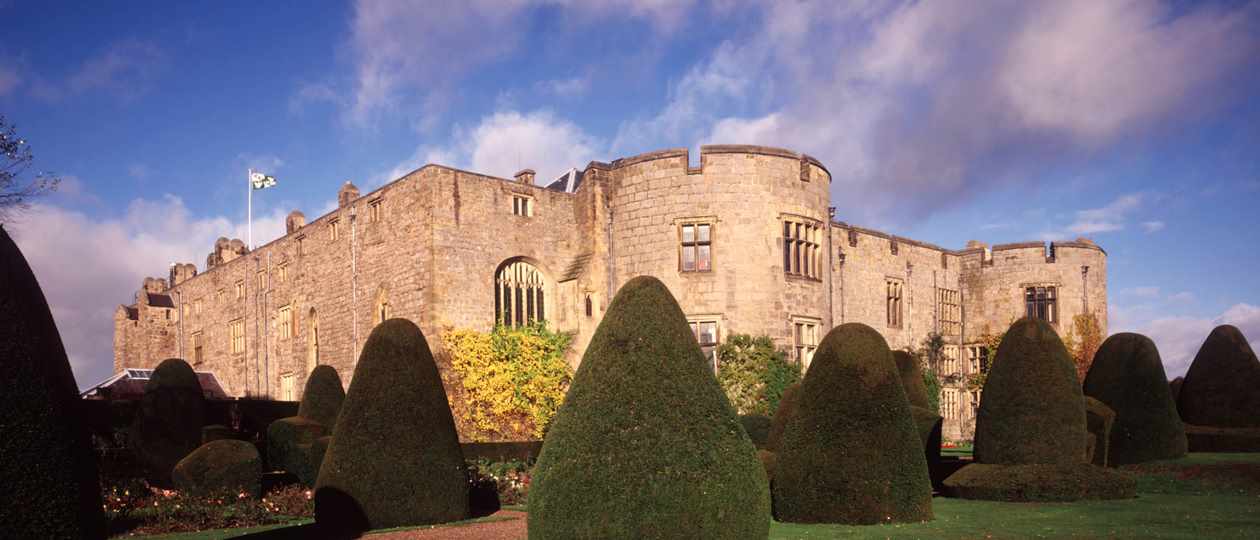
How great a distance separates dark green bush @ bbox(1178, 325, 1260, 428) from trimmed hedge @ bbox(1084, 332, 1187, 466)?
2.74 meters

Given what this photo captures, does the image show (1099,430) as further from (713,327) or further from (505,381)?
(505,381)

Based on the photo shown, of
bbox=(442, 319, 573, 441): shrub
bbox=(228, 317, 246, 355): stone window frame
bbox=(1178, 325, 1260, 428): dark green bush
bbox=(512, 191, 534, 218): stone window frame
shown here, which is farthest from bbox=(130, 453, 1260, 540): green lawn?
bbox=(228, 317, 246, 355): stone window frame

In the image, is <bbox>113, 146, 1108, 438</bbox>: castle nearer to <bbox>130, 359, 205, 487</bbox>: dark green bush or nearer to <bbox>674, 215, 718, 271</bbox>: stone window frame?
<bbox>674, 215, 718, 271</bbox>: stone window frame

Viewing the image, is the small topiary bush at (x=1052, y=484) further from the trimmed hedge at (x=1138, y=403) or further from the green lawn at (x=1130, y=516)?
the trimmed hedge at (x=1138, y=403)

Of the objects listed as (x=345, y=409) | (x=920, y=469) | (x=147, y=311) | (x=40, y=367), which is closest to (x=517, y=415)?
(x=345, y=409)

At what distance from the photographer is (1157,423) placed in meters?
19.7

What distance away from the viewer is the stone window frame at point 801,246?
2995 centimetres

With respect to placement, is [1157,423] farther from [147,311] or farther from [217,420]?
[147,311]

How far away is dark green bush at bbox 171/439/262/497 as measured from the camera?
1688 cm

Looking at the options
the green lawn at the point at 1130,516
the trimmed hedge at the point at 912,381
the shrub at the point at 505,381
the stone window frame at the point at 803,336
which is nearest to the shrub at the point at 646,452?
the green lawn at the point at 1130,516

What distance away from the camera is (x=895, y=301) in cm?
4031

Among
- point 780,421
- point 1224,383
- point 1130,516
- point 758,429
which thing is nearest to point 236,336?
point 758,429

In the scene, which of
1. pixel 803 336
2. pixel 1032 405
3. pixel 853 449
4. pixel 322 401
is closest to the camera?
pixel 853 449

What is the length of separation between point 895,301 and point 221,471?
29245mm
